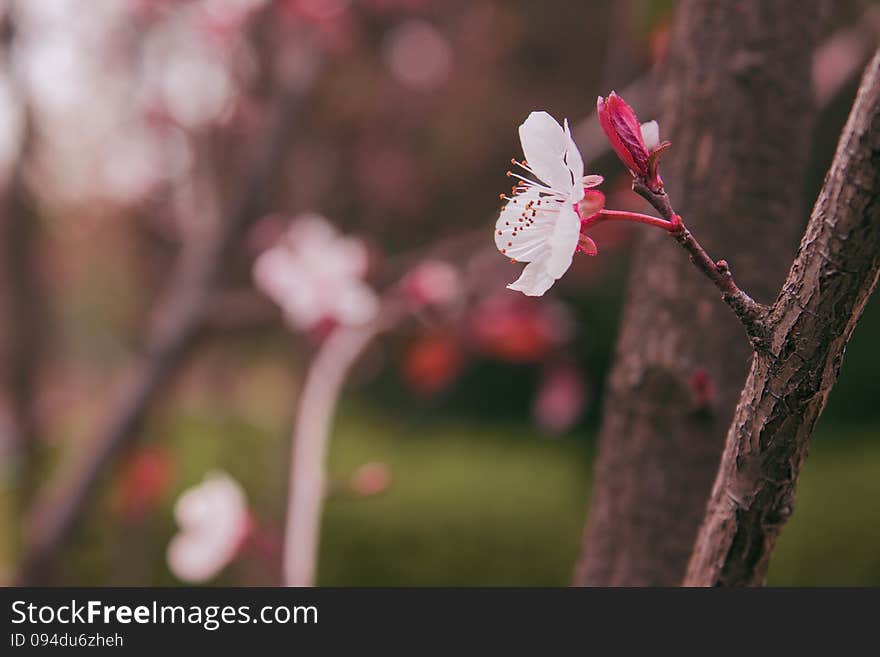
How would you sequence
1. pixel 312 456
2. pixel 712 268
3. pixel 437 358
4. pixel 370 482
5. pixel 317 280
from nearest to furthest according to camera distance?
1. pixel 712 268
2. pixel 370 482
3. pixel 312 456
4. pixel 317 280
5. pixel 437 358

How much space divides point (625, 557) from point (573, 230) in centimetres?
39

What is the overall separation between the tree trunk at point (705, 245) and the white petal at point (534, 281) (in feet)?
0.92

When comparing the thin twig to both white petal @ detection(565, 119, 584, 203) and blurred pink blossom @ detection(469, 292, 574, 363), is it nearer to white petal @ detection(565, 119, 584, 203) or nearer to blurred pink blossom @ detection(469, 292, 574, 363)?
blurred pink blossom @ detection(469, 292, 574, 363)

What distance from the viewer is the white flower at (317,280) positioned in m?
1.30

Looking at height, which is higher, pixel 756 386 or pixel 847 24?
pixel 847 24

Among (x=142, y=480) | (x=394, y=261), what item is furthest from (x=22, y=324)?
(x=394, y=261)

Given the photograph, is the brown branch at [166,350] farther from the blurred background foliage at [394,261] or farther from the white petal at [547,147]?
the white petal at [547,147]

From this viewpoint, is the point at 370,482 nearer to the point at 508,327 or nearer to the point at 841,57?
the point at 508,327

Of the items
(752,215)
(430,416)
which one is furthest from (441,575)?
(752,215)

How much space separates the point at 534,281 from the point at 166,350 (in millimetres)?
1318

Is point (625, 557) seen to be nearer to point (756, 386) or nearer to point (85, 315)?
point (756, 386)

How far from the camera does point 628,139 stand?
1.19 feet

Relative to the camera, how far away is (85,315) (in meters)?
12.6

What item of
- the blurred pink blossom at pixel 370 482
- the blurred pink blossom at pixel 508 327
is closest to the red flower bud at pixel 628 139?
the blurred pink blossom at pixel 370 482
